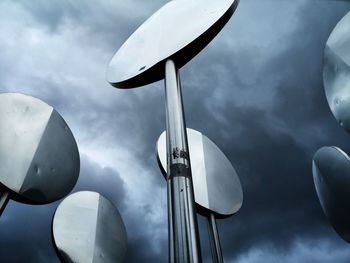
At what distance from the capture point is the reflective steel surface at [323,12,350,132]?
19.1ft

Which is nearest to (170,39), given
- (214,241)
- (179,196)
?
(179,196)

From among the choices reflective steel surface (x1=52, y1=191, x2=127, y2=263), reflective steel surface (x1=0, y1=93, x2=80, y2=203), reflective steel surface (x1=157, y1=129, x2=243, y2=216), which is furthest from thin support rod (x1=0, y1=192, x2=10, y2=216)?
reflective steel surface (x1=157, y1=129, x2=243, y2=216)

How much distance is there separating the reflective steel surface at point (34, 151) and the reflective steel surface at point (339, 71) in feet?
20.2

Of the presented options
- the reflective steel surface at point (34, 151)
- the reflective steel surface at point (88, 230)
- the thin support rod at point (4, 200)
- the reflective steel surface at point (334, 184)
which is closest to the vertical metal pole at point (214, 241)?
the reflective steel surface at point (88, 230)

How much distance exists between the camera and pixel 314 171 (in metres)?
7.68

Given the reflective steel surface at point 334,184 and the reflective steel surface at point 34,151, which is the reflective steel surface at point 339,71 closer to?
the reflective steel surface at point 334,184

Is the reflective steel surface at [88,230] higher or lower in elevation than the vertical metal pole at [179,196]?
higher

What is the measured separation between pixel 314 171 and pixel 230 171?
7.19 ft

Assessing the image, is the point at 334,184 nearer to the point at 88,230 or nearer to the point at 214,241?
the point at 214,241

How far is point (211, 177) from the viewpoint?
7.64 metres

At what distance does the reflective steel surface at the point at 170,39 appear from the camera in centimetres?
445

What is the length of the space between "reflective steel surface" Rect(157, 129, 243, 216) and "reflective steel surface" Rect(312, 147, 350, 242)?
6.87ft

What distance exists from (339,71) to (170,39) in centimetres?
370

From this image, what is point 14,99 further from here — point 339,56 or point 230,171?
point 339,56
